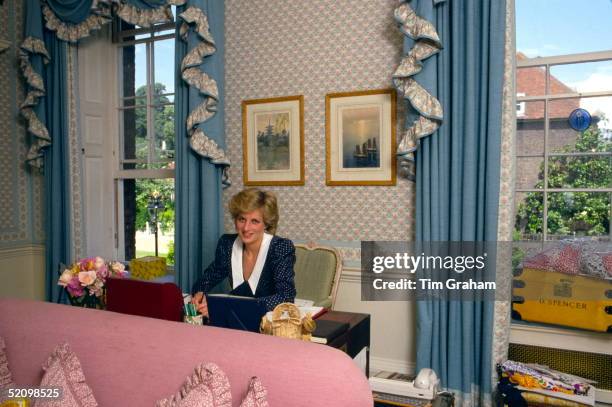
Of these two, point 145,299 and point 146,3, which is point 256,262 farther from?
point 146,3

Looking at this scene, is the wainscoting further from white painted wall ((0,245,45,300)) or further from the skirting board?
white painted wall ((0,245,45,300))

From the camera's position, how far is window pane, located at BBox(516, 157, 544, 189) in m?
3.67

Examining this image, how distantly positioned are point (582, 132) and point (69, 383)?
3.41 metres

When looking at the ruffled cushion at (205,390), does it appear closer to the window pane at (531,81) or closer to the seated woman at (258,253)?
the seated woman at (258,253)

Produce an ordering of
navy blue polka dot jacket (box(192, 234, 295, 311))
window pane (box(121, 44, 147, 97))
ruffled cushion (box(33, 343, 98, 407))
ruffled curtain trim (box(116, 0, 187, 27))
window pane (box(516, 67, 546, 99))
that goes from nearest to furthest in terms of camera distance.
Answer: ruffled cushion (box(33, 343, 98, 407))
navy blue polka dot jacket (box(192, 234, 295, 311))
window pane (box(516, 67, 546, 99))
ruffled curtain trim (box(116, 0, 187, 27))
window pane (box(121, 44, 147, 97))

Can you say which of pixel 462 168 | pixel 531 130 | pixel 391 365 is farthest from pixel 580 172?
pixel 391 365

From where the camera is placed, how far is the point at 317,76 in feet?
13.4

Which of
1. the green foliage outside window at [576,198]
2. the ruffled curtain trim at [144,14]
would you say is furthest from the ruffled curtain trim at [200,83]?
the green foliage outside window at [576,198]

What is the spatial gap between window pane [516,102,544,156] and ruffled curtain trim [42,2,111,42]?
3.59 metres

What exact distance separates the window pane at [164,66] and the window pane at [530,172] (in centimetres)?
318

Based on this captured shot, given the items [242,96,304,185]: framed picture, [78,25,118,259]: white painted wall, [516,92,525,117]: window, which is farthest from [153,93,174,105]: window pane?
[516,92,525,117]: window

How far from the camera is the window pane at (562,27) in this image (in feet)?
11.5

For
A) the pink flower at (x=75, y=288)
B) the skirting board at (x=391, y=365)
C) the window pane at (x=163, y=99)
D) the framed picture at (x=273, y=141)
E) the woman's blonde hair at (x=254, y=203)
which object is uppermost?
the window pane at (x=163, y=99)

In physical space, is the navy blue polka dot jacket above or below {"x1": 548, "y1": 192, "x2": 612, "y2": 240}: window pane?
below
